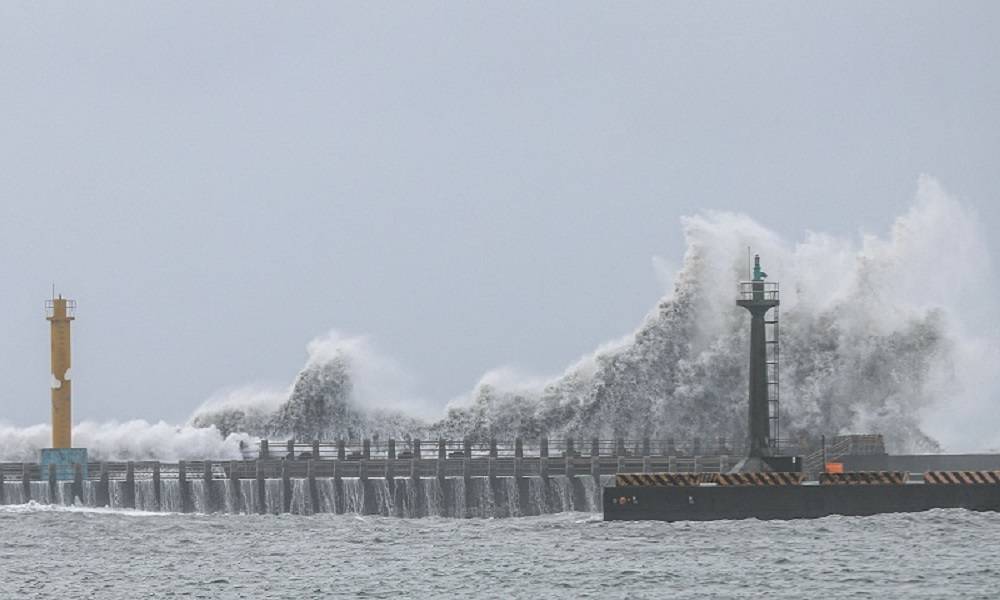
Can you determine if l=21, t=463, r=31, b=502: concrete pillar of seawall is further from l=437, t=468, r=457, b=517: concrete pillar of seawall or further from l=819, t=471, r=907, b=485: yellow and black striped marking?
l=819, t=471, r=907, b=485: yellow and black striped marking

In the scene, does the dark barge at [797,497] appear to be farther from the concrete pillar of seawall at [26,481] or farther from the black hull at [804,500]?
the concrete pillar of seawall at [26,481]

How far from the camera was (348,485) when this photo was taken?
8188 centimetres

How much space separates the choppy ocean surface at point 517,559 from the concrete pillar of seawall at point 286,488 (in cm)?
642

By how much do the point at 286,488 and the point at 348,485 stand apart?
204 cm

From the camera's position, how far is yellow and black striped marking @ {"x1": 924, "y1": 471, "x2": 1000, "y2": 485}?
67.5 meters

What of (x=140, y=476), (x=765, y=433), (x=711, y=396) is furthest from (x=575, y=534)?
(x=711, y=396)

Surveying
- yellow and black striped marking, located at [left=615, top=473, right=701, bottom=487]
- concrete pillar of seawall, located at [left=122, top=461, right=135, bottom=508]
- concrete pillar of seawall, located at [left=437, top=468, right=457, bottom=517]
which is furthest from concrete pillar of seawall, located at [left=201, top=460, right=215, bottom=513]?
yellow and black striped marking, located at [left=615, top=473, right=701, bottom=487]

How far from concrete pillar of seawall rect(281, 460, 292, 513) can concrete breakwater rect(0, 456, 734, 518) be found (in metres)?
0.03

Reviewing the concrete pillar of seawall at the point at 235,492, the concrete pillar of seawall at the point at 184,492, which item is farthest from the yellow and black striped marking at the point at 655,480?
the concrete pillar of seawall at the point at 184,492

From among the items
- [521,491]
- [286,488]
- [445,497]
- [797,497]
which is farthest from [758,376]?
[286,488]

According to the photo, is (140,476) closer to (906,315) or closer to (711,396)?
(711,396)

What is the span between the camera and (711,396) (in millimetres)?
98125

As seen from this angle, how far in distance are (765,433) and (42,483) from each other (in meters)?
26.1

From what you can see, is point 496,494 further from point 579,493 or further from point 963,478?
point 963,478
